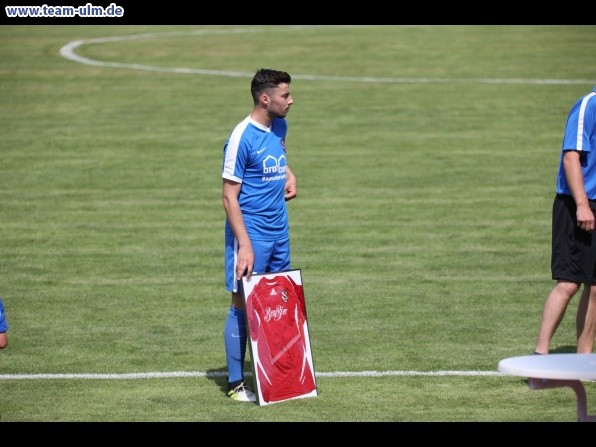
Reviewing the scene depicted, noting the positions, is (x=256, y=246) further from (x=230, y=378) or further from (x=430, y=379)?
(x=430, y=379)

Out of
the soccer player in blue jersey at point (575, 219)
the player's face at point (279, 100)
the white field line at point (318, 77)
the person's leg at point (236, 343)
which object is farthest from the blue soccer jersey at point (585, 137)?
the white field line at point (318, 77)

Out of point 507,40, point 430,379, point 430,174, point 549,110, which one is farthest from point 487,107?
point 430,379

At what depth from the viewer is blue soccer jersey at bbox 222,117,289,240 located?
7738 millimetres

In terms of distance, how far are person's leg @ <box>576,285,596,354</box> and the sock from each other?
2.38 metres

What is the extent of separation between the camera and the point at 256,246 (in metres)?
7.92

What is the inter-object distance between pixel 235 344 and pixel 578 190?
2.52 m

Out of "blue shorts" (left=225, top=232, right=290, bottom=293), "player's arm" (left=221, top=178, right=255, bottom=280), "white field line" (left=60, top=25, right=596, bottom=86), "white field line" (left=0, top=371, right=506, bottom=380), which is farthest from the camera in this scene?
"white field line" (left=60, top=25, right=596, bottom=86)

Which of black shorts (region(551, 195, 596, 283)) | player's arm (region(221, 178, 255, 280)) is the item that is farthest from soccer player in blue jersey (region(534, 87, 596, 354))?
player's arm (region(221, 178, 255, 280))

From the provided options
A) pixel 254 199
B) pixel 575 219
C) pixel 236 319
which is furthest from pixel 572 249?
pixel 236 319

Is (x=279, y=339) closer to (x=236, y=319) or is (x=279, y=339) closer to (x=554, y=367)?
(x=236, y=319)

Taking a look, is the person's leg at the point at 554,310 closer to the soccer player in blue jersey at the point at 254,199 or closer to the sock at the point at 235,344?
the soccer player in blue jersey at the point at 254,199

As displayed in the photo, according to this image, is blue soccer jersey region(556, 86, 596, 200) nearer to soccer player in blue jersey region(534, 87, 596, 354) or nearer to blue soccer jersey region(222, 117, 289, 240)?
soccer player in blue jersey region(534, 87, 596, 354)

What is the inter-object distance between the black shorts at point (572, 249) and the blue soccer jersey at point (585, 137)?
0.46 feet

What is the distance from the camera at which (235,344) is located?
313 inches
